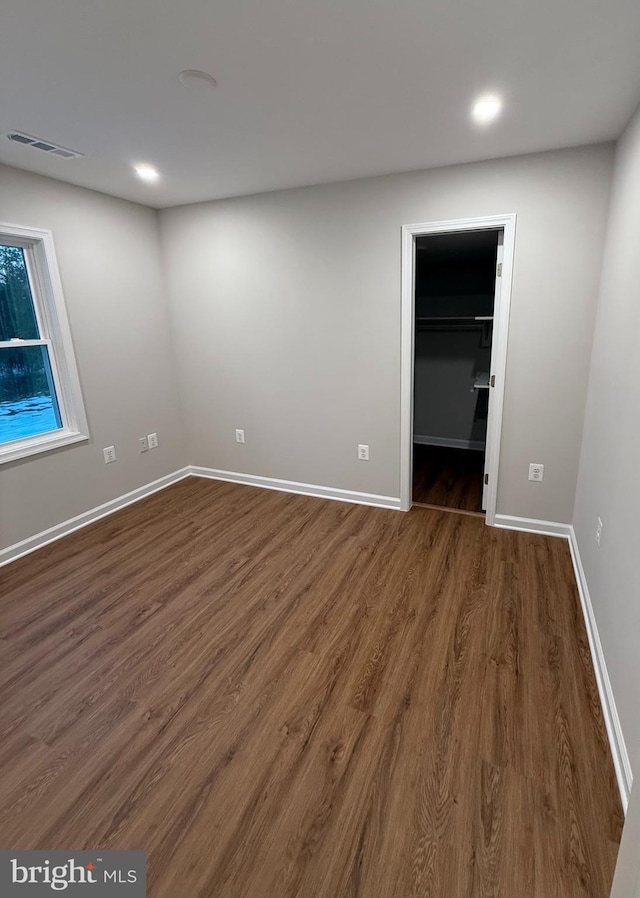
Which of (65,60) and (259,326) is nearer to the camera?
(65,60)

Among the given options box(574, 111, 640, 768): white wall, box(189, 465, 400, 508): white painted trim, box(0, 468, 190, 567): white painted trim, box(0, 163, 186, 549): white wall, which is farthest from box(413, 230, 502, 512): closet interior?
box(0, 163, 186, 549): white wall

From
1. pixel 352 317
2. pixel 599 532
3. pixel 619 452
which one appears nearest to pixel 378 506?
pixel 352 317

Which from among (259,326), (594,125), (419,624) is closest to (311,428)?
(259,326)

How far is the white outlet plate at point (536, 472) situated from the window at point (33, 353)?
340cm

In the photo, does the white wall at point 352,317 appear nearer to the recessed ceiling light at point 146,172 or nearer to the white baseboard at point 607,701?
the recessed ceiling light at point 146,172

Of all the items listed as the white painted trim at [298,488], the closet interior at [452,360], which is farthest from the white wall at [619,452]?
the closet interior at [452,360]

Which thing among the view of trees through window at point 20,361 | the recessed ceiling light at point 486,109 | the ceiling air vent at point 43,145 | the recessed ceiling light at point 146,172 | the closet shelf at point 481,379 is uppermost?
the recessed ceiling light at point 146,172

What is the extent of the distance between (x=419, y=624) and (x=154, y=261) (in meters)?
3.69

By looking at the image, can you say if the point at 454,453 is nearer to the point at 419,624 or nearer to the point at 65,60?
the point at 419,624

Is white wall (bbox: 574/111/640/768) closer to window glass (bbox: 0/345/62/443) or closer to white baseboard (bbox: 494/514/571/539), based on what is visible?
white baseboard (bbox: 494/514/571/539)

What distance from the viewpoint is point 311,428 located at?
12.4 feet

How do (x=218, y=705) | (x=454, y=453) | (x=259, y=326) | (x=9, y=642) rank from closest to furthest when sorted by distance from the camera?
(x=218, y=705), (x=9, y=642), (x=259, y=326), (x=454, y=453)

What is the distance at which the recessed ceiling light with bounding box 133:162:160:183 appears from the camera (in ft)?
8.95

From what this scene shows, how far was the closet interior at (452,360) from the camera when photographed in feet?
15.4
